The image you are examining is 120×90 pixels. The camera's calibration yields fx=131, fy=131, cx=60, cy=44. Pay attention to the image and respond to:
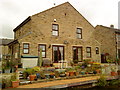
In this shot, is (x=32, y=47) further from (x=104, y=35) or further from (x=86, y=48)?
(x=104, y=35)

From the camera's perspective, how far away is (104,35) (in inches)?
1002

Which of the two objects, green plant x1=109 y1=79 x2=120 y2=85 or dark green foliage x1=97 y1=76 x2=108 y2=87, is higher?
dark green foliage x1=97 y1=76 x2=108 y2=87

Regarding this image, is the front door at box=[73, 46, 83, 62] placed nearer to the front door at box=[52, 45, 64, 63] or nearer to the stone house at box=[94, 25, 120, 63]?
the front door at box=[52, 45, 64, 63]

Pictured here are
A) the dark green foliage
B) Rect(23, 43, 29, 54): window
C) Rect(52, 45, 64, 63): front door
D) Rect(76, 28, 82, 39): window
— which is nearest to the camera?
the dark green foliage

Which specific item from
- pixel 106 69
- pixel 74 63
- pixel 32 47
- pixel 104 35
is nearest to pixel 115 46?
pixel 104 35

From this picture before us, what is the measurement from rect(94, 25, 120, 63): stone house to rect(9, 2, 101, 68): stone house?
18.1 feet

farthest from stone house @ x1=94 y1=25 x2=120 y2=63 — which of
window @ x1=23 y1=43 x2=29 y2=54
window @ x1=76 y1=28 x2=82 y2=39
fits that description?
window @ x1=23 y1=43 x2=29 y2=54

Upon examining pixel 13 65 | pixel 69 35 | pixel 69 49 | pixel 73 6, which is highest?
pixel 73 6

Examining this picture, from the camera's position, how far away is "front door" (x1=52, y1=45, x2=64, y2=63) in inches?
648

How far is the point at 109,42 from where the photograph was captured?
24703 mm

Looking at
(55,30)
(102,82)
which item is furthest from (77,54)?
(102,82)

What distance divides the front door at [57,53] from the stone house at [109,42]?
33.8 feet

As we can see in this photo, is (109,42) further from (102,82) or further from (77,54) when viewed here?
(102,82)

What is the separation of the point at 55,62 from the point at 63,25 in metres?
5.01
